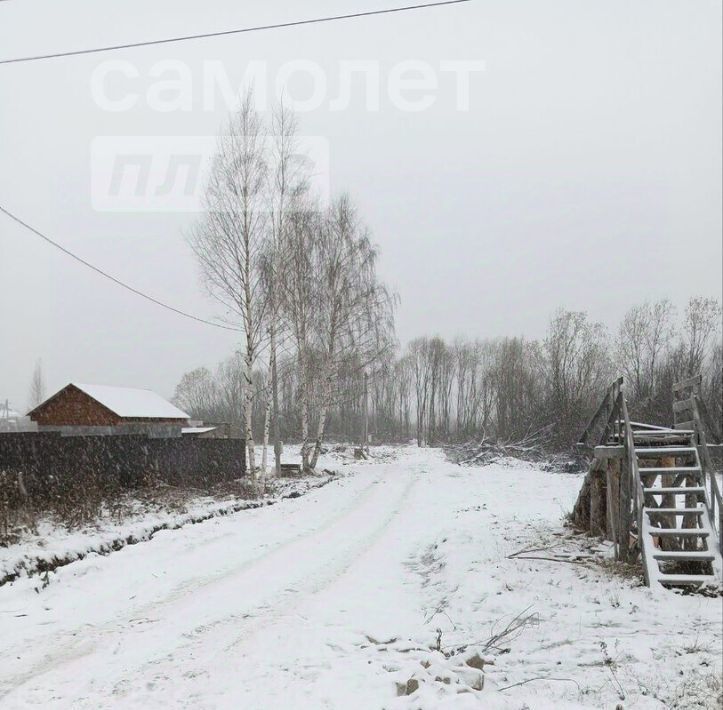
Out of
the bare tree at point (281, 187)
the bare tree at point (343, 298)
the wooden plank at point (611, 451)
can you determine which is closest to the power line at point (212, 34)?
the wooden plank at point (611, 451)

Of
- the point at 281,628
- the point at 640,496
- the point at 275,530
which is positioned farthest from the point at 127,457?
the point at 640,496

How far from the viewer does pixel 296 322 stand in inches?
786

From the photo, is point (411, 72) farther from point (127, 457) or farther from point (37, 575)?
point (127, 457)

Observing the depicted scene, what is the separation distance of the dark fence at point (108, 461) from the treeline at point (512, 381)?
3.13m

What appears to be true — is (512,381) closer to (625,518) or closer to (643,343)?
(643,343)

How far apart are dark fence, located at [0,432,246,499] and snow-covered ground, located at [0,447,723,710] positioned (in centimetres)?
302

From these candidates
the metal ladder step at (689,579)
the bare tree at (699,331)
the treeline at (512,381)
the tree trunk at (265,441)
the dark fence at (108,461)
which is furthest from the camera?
the tree trunk at (265,441)

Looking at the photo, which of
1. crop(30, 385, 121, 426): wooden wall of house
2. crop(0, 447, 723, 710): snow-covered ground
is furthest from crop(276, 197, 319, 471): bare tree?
crop(0, 447, 723, 710): snow-covered ground

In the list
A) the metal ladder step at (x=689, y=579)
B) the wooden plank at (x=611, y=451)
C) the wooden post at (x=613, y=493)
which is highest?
the wooden plank at (x=611, y=451)

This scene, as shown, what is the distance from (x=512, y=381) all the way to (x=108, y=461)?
28.4 metres

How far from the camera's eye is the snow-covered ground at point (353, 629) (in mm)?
3316

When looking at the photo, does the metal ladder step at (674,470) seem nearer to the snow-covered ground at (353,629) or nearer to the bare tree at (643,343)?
the snow-covered ground at (353,629)

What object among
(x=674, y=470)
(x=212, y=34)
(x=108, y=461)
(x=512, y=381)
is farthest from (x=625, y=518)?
(x=512, y=381)

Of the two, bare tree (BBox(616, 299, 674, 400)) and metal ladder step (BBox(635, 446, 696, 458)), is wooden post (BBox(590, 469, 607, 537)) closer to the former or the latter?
metal ladder step (BBox(635, 446, 696, 458))
